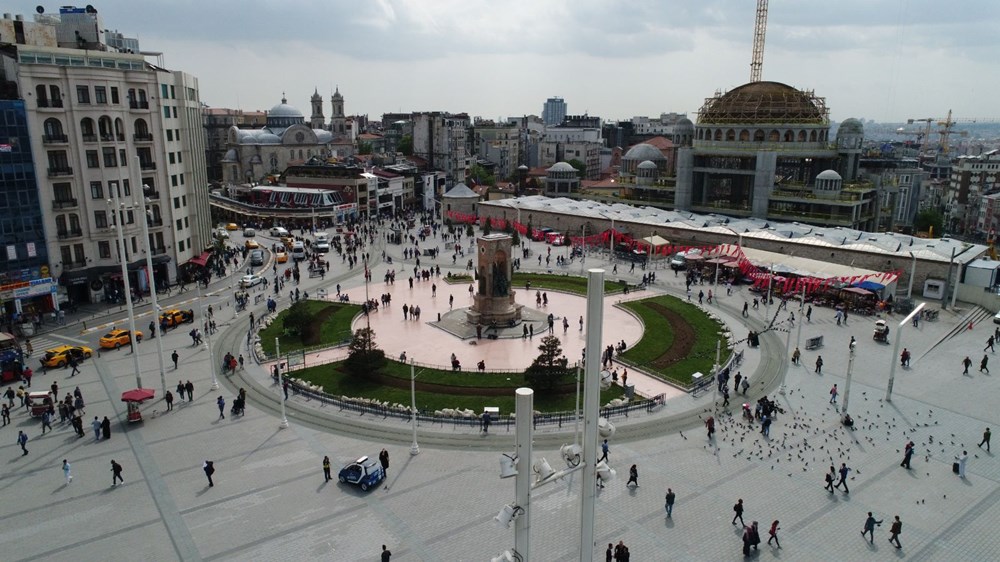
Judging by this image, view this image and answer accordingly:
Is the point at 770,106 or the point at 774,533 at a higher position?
the point at 770,106

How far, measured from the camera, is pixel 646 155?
310ft

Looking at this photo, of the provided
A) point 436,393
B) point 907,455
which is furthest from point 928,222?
point 436,393

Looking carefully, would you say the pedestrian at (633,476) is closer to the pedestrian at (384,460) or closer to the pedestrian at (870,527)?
the pedestrian at (870,527)

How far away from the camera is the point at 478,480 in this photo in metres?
21.3

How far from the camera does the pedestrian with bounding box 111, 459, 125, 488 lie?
20750 millimetres

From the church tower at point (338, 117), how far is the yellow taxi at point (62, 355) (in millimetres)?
106214

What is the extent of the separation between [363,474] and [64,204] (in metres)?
32.3

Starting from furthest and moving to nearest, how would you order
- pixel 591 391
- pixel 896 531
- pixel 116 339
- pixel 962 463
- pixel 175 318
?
pixel 175 318 < pixel 116 339 < pixel 962 463 < pixel 896 531 < pixel 591 391

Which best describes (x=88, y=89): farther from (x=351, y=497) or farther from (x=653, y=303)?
(x=653, y=303)

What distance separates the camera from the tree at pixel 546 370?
90.2 feet

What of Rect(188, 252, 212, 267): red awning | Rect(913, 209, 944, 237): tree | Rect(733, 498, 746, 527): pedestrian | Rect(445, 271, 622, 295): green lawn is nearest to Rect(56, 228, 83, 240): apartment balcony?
Rect(188, 252, 212, 267): red awning

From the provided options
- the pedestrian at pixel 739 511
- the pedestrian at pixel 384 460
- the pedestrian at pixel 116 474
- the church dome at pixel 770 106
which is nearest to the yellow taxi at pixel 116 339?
the pedestrian at pixel 116 474

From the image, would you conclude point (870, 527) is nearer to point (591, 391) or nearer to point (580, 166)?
point (591, 391)

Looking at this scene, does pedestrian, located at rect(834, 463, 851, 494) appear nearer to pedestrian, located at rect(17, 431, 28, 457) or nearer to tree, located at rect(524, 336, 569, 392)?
tree, located at rect(524, 336, 569, 392)
